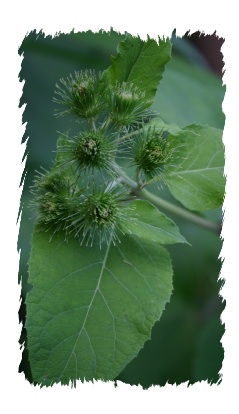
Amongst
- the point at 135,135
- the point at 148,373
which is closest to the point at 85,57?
the point at 135,135

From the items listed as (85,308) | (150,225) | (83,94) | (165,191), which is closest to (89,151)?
(83,94)

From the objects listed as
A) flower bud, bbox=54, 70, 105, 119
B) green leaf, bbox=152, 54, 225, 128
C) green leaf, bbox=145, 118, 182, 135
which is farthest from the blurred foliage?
green leaf, bbox=145, 118, 182, 135

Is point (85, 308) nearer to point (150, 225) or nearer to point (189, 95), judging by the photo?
point (150, 225)

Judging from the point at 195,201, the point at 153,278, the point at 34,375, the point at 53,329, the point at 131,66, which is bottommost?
the point at 34,375

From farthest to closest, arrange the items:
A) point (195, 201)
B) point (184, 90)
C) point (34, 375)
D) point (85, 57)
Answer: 1. point (184, 90)
2. point (85, 57)
3. point (195, 201)
4. point (34, 375)

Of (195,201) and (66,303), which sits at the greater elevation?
(195,201)

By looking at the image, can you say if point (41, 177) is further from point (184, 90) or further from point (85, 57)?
point (184, 90)

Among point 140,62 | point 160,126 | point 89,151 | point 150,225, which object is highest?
point 140,62

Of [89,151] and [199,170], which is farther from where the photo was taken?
[199,170]
